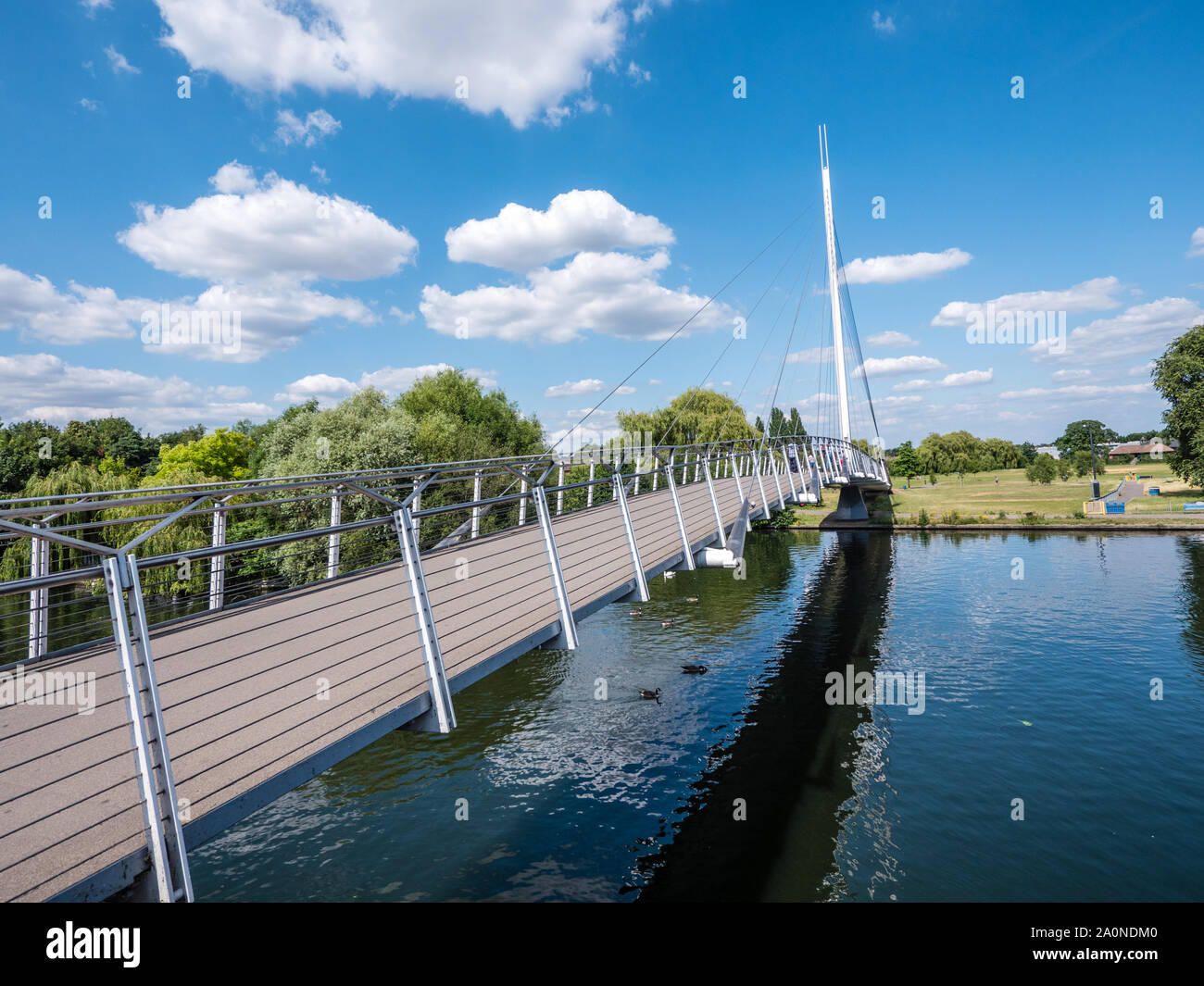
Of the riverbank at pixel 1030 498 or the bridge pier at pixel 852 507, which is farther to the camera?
the bridge pier at pixel 852 507

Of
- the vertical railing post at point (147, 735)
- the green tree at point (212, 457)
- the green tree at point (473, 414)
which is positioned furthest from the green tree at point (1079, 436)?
the vertical railing post at point (147, 735)

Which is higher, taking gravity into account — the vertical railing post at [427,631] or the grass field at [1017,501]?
the vertical railing post at [427,631]

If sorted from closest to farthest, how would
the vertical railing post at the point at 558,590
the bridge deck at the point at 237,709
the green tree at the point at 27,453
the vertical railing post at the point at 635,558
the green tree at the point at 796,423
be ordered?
the bridge deck at the point at 237,709 → the vertical railing post at the point at 558,590 → the vertical railing post at the point at 635,558 → the green tree at the point at 27,453 → the green tree at the point at 796,423

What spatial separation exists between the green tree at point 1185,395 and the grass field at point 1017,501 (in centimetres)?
326

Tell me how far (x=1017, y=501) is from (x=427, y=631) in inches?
2545

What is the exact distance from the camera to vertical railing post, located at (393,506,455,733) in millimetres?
4840

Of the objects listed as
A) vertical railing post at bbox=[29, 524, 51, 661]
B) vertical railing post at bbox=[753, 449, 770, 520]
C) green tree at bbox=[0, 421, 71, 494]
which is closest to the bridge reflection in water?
vertical railing post at bbox=[753, 449, 770, 520]

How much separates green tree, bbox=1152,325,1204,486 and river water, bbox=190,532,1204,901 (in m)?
27.8

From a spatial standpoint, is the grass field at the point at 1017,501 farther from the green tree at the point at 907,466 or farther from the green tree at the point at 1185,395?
the green tree at the point at 907,466

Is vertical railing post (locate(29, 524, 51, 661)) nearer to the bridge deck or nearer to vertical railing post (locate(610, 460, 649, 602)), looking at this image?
the bridge deck

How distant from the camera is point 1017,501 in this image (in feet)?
193

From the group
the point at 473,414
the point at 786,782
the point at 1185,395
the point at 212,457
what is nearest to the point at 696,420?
the point at 473,414

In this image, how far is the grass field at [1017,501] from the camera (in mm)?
51250
